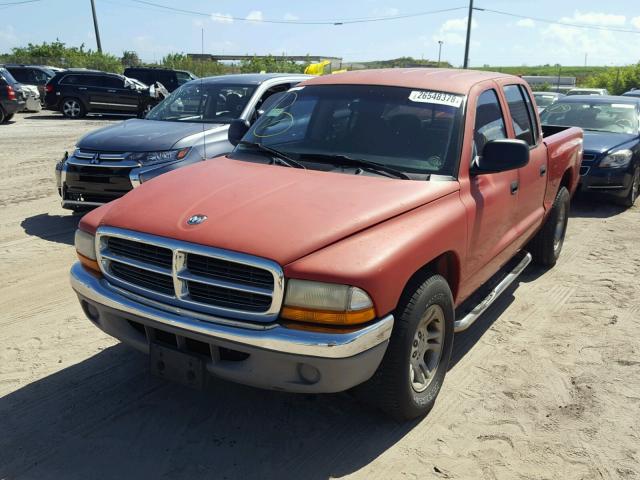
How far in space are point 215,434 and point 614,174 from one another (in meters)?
7.60

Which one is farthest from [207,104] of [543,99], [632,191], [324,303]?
[543,99]

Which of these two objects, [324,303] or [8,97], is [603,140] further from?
[8,97]

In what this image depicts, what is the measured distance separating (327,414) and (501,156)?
189cm

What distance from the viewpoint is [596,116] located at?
33.1 feet

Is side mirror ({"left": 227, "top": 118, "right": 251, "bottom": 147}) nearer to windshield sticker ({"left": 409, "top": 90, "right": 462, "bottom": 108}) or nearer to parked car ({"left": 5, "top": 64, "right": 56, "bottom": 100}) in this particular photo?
windshield sticker ({"left": 409, "top": 90, "right": 462, "bottom": 108})

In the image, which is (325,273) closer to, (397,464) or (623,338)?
(397,464)

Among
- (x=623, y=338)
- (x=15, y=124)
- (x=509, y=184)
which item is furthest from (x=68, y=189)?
(x=15, y=124)

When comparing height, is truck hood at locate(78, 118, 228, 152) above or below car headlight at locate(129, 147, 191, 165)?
above

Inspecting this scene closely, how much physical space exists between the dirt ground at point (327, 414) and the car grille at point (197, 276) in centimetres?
80

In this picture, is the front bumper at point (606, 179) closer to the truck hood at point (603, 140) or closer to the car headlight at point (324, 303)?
the truck hood at point (603, 140)

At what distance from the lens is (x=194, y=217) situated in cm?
299

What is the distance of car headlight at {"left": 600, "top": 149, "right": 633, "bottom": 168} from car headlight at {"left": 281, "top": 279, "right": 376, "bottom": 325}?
7.34m

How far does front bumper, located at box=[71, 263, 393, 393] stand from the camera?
263 cm

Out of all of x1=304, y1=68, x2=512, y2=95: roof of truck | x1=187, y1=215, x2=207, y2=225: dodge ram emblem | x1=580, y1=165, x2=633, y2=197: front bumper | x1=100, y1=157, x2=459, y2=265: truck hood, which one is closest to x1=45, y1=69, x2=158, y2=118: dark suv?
x1=580, y1=165, x2=633, y2=197: front bumper
